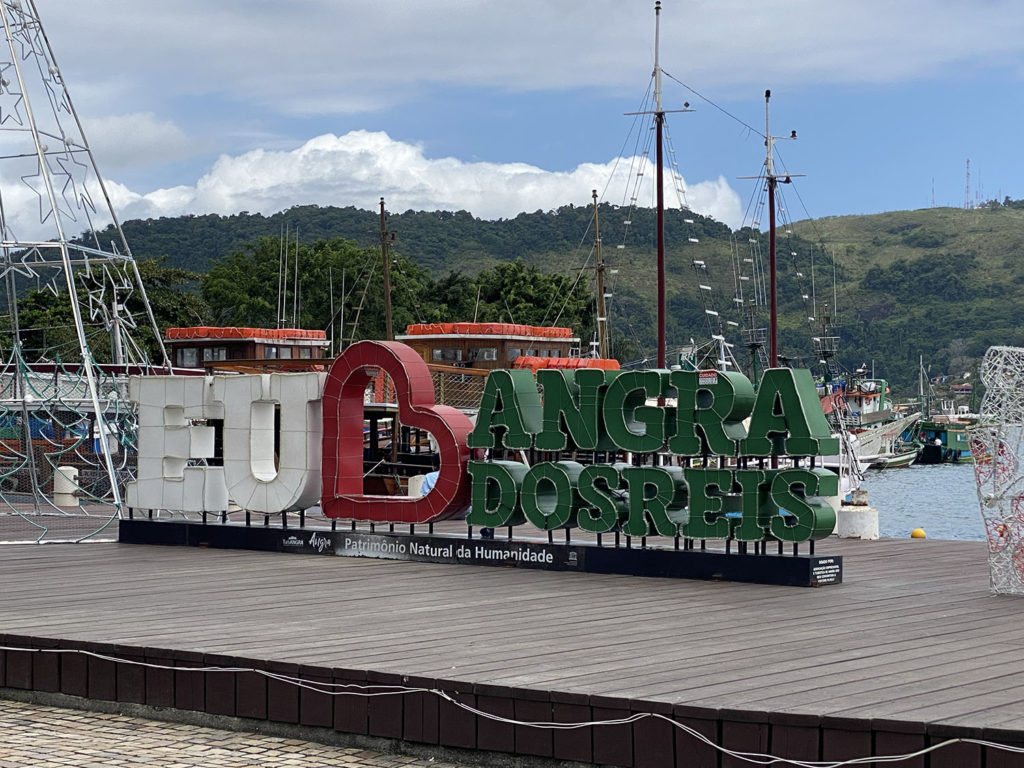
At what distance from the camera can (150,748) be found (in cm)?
1127

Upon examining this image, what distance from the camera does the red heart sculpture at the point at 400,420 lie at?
2030 cm

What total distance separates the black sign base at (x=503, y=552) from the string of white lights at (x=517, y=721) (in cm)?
772

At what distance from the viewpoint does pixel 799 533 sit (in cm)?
1745

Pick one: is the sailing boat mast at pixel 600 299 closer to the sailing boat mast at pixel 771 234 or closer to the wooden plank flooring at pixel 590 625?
the sailing boat mast at pixel 771 234

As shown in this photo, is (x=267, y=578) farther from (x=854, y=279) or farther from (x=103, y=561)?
(x=854, y=279)

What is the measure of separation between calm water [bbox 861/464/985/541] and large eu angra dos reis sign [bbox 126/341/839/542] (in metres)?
16.5

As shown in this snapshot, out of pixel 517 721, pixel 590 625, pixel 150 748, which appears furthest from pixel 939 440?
pixel 150 748

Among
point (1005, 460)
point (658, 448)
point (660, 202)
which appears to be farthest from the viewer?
point (660, 202)

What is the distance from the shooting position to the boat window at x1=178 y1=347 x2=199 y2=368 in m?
59.7

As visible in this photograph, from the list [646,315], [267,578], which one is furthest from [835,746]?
[646,315]

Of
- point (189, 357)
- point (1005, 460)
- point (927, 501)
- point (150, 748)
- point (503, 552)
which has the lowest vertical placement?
point (927, 501)

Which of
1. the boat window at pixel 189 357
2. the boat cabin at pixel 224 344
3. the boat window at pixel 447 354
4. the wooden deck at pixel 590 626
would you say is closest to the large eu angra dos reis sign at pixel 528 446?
the wooden deck at pixel 590 626

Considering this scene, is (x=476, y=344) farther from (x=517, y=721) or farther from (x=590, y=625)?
(x=517, y=721)

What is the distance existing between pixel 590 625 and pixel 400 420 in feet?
24.0
